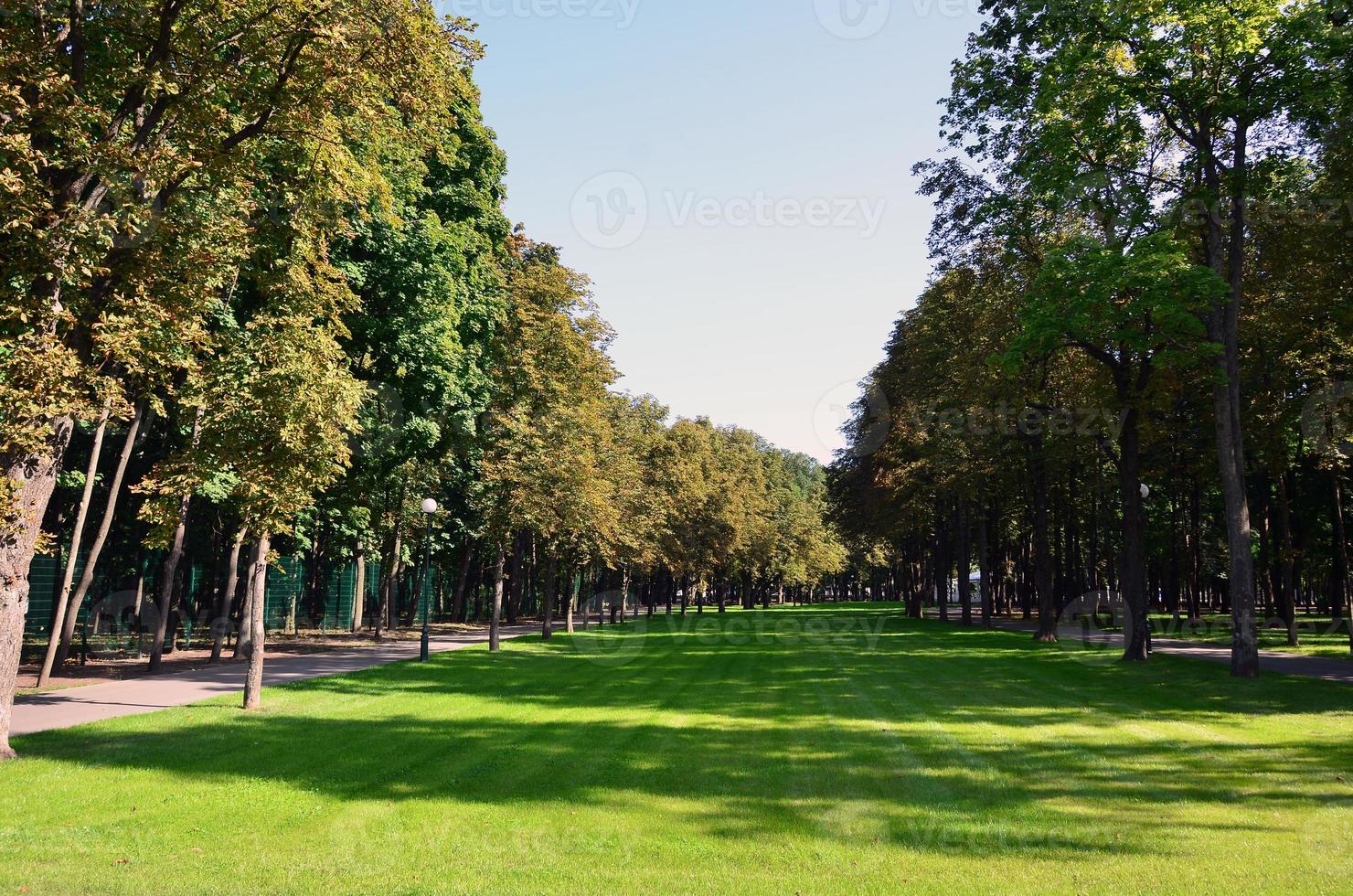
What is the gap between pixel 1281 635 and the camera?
35375 mm

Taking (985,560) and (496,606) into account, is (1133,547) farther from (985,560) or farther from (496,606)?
(985,560)

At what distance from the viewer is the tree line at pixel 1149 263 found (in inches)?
744

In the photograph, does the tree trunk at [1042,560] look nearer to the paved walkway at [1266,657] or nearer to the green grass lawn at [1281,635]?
the paved walkway at [1266,657]

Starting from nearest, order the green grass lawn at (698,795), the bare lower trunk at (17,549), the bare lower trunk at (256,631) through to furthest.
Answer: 1. the green grass lawn at (698,795)
2. the bare lower trunk at (17,549)
3. the bare lower trunk at (256,631)

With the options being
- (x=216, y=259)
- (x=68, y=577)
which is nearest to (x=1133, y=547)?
(x=216, y=259)

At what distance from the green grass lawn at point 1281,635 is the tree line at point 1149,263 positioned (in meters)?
1.62

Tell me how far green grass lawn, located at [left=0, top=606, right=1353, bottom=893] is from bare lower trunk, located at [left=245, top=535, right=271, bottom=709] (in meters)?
0.45

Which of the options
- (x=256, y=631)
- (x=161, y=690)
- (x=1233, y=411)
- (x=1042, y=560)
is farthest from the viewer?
(x=1042, y=560)

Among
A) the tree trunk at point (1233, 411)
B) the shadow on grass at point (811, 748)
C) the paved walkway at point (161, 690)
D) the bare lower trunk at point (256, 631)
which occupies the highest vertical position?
the tree trunk at point (1233, 411)

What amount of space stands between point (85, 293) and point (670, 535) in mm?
40375

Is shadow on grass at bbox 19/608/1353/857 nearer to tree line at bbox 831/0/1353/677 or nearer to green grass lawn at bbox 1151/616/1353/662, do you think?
tree line at bbox 831/0/1353/677

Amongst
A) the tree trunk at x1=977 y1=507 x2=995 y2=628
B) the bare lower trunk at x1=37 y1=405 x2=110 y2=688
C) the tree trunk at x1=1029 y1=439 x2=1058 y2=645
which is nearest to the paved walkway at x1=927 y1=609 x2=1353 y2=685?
the tree trunk at x1=1029 y1=439 x2=1058 y2=645

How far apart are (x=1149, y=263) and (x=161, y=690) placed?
73.3 ft

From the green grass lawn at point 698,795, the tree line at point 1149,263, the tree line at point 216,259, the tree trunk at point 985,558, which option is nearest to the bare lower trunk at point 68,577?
the tree line at point 216,259
